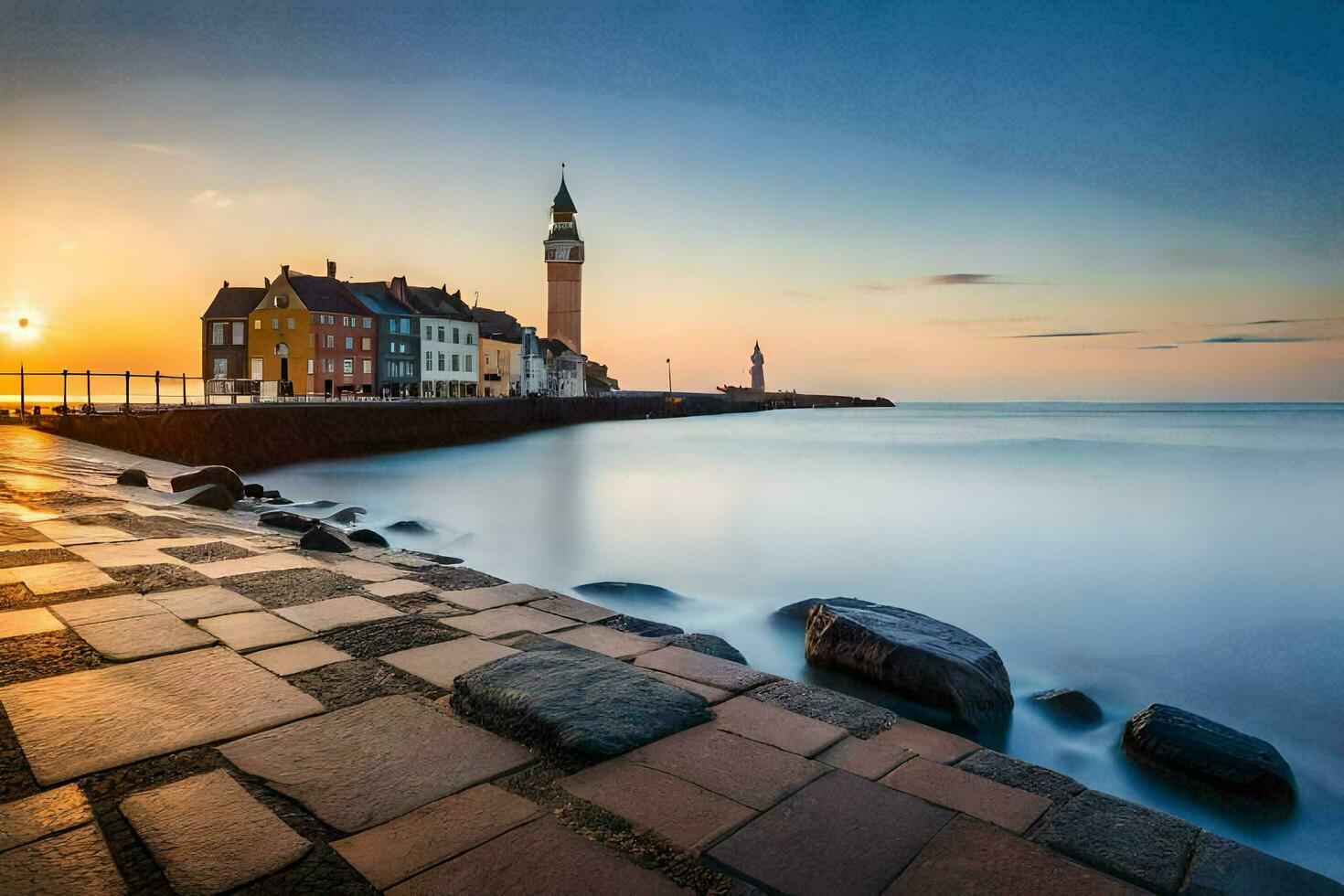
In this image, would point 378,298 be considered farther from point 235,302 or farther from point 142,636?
point 142,636

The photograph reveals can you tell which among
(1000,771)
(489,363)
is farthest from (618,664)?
(489,363)

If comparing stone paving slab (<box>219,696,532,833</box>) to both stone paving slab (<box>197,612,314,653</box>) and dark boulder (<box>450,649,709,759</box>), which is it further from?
stone paving slab (<box>197,612,314,653</box>)

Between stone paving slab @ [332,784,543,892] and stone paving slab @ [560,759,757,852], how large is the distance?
7.4 inches

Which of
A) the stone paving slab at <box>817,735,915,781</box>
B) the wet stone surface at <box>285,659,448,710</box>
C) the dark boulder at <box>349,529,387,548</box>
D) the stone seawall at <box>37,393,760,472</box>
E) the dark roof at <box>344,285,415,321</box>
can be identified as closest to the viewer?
the stone paving slab at <box>817,735,915,781</box>

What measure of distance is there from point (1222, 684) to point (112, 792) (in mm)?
6110

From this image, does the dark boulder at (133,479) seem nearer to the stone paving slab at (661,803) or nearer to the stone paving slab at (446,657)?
the stone paving slab at (446,657)

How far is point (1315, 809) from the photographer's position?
3.24 metres

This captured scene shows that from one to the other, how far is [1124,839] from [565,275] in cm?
6758

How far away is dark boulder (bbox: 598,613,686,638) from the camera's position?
3.76 meters

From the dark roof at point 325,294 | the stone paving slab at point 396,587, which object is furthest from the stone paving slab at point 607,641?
the dark roof at point 325,294

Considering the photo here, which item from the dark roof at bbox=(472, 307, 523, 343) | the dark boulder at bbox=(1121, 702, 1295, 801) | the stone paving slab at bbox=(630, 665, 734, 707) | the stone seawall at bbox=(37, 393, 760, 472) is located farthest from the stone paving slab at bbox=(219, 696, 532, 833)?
the dark roof at bbox=(472, 307, 523, 343)

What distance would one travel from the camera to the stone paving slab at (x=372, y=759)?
6.17 feet

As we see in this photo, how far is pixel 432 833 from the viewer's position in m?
1.75

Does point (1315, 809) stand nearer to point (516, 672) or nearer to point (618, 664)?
point (618, 664)
